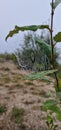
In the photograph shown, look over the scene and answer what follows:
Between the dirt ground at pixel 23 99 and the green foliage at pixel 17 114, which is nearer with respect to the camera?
the dirt ground at pixel 23 99

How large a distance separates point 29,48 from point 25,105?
13.9 feet

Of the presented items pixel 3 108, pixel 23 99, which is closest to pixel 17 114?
pixel 3 108

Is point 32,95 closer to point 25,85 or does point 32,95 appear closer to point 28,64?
point 25,85

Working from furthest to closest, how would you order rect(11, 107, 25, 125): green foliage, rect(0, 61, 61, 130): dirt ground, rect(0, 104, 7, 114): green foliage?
rect(0, 104, 7, 114): green foliage
rect(11, 107, 25, 125): green foliage
rect(0, 61, 61, 130): dirt ground

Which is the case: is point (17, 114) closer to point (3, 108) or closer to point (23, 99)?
point (3, 108)

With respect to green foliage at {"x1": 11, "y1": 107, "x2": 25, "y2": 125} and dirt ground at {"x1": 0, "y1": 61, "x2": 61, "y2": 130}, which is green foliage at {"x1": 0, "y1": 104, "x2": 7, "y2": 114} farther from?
green foliage at {"x1": 11, "y1": 107, "x2": 25, "y2": 125}

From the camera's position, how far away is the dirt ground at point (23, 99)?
444 cm

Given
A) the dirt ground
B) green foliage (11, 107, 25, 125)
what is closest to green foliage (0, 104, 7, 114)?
the dirt ground

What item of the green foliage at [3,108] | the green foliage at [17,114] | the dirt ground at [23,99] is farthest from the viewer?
the green foliage at [3,108]

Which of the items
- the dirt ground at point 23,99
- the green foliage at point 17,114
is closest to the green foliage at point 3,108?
the dirt ground at point 23,99

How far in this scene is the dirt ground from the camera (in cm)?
444

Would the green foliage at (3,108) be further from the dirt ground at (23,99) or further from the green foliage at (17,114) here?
the green foliage at (17,114)

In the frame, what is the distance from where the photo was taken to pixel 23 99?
5.85 metres

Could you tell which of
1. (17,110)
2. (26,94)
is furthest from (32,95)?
(17,110)
